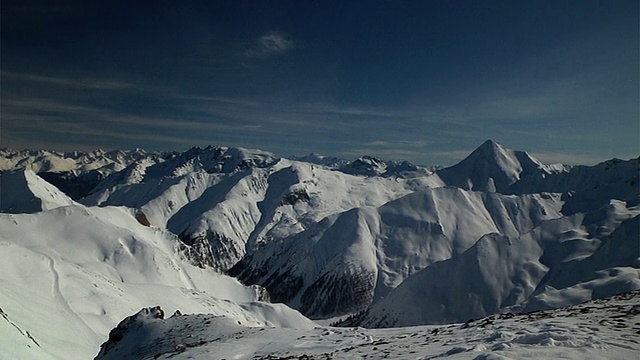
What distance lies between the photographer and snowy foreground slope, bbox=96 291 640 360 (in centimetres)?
1219

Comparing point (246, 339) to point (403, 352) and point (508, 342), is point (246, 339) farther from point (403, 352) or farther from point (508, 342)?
point (508, 342)

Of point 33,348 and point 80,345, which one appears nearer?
point 33,348

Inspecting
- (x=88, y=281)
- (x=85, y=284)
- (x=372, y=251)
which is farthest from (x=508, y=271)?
(x=85, y=284)

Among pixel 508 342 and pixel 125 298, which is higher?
pixel 508 342

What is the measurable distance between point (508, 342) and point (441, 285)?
109 meters

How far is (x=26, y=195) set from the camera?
14100 cm

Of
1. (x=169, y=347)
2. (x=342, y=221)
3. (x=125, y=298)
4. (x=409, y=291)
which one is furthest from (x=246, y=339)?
(x=342, y=221)

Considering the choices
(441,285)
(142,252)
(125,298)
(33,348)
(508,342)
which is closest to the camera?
(508,342)

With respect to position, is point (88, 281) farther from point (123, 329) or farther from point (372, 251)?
point (372, 251)

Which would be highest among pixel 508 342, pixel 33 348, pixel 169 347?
pixel 508 342

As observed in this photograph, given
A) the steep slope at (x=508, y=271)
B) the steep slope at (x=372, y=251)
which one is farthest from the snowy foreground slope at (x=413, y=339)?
the steep slope at (x=372, y=251)

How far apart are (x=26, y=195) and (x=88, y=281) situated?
114728 millimetres

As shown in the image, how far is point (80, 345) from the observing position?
3064 cm

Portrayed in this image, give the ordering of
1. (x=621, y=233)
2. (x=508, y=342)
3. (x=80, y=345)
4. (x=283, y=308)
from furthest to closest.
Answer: (x=621, y=233) < (x=283, y=308) < (x=80, y=345) < (x=508, y=342)
